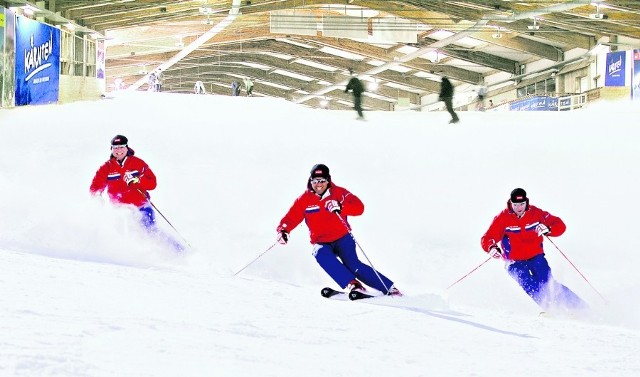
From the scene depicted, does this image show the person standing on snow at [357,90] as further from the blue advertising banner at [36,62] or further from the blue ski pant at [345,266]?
the blue ski pant at [345,266]

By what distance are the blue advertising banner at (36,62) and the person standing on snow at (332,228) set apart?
10449mm

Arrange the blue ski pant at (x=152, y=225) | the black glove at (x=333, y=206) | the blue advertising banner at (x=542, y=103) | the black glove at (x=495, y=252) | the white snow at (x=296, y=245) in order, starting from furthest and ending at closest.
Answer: the blue advertising banner at (x=542, y=103) → the blue ski pant at (x=152, y=225) → the black glove at (x=495, y=252) → the black glove at (x=333, y=206) → the white snow at (x=296, y=245)

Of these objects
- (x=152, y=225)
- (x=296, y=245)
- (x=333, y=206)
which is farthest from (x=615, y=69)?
(x=333, y=206)

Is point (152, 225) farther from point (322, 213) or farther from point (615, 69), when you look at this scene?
point (615, 69)

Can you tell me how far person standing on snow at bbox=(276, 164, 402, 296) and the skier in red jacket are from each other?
5.68ft

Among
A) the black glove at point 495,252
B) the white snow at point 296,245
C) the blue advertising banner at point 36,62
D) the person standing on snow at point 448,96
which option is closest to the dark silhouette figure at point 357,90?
the white snow at point 296,245

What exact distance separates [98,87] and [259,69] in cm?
1092

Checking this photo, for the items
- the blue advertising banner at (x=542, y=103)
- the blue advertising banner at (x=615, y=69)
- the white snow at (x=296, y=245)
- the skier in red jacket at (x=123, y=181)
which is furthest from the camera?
the blue advertising banner at (x=542, y=103)

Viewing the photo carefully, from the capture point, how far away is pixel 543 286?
6.11 metres

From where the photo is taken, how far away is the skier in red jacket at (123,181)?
718 centimetres

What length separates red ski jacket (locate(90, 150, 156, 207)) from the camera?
23.6 ft

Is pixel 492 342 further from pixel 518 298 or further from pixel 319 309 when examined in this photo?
pixel 518 298

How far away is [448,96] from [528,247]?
8.49m

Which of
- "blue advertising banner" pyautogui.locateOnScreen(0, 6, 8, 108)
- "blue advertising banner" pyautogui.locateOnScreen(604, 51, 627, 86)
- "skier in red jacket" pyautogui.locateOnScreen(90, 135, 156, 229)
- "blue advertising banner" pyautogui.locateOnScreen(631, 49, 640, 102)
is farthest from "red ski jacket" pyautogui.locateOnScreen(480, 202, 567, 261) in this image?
"blue advertising banner" pyautogui.locateOnScreen(604, 51, 627, 86)
